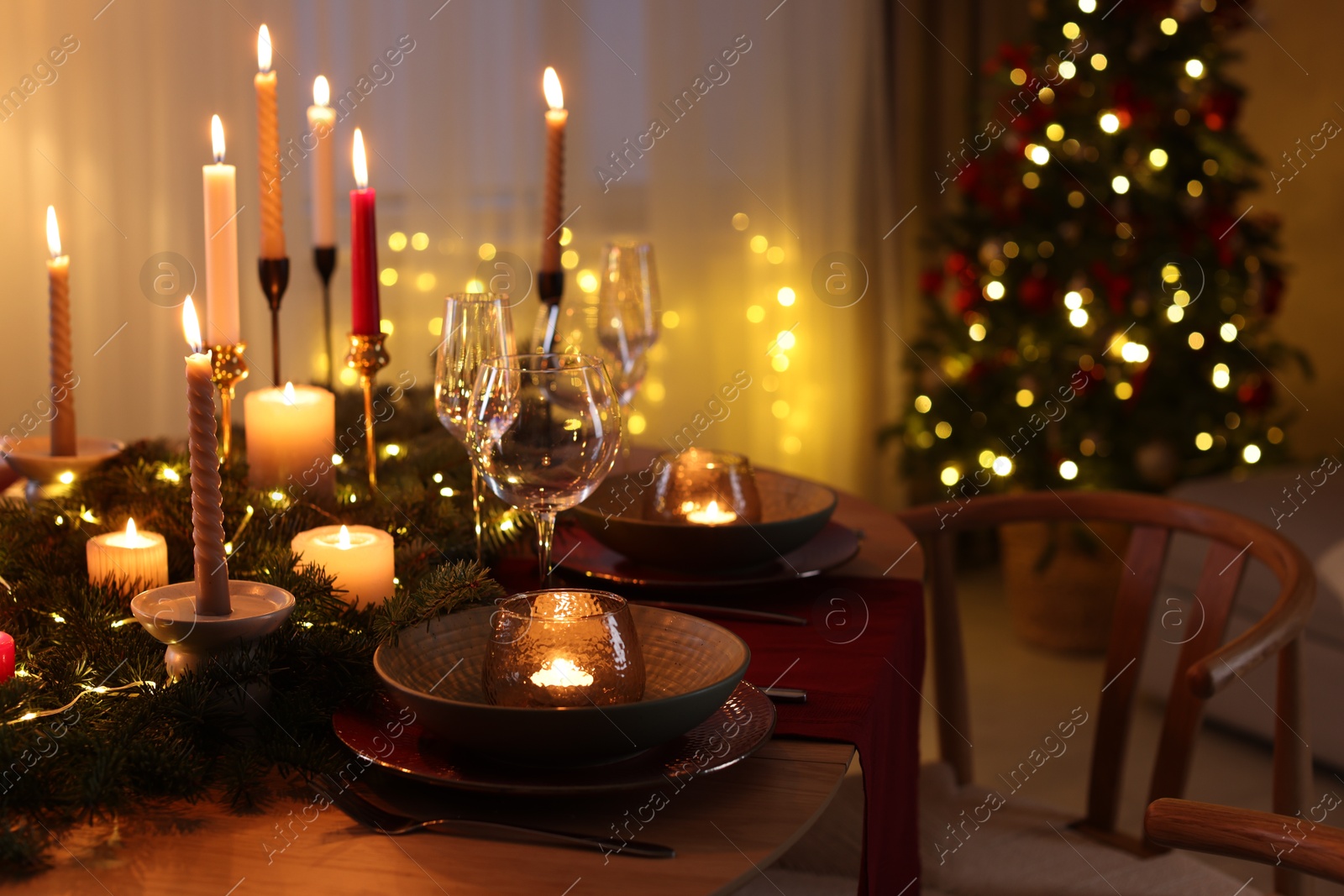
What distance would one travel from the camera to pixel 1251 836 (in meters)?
0.85

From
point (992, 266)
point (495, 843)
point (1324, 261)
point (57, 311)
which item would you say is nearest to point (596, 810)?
point (495, 843)

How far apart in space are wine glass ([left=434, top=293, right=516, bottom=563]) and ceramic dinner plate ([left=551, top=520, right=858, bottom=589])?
0.35ft

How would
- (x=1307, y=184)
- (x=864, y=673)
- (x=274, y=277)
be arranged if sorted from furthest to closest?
1. (x=1307, y=184)
2. (x=274, y=277)
3. (x=864, y=673)

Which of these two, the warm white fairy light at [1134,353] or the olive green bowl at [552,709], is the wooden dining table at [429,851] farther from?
the warm white fairy light at [1134,353]

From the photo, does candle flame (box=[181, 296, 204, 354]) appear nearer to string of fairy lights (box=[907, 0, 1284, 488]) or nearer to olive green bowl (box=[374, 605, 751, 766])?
olive green bowl (box=[374, 605, 751, 766])

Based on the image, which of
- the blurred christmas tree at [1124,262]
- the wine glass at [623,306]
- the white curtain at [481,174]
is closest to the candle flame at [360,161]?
the wine glass at [623,306]

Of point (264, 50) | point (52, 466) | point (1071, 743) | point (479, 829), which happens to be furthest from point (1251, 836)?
point (1071, 743)

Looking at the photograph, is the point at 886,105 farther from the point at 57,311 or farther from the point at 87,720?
the point at 87,720

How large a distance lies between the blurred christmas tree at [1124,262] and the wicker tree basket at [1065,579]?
13 cm

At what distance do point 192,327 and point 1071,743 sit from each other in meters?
2.28

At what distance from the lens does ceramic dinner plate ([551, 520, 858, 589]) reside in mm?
1117

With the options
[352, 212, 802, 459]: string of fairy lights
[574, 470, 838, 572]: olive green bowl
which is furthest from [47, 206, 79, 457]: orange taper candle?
[352, 212, 802, 459]: string of fairy lights

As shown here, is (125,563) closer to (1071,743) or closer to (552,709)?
(552,709)

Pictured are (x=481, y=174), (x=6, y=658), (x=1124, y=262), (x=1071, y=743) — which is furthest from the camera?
(x=1124, y=262)
